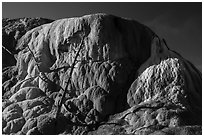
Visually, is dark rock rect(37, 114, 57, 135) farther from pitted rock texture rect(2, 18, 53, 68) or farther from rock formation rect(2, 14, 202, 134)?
pitted rock texture rect(2, 18, 53, 68)

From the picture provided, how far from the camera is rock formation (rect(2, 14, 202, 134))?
15.0m

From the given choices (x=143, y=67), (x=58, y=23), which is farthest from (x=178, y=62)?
(x=58, y=23)

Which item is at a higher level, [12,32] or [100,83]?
[12,32]

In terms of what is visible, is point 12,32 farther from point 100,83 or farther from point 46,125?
point 46,125

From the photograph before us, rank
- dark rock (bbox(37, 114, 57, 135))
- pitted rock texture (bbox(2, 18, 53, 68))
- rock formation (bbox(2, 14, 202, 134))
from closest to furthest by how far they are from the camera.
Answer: dark rock (bbox(37, 114, 57, 135))
rock formation (bbox(2, 14, 202, 134))
pitted rock texture (bbox(2, 18, 53, 68))

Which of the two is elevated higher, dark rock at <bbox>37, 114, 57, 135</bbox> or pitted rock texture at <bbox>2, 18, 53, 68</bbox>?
pitted rock texture at <bbox>2, 18, 53, 68</bbox>

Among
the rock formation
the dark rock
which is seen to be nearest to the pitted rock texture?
the rock formation

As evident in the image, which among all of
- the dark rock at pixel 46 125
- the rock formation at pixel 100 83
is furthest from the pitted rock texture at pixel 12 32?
the dark rock at pixel 46 125

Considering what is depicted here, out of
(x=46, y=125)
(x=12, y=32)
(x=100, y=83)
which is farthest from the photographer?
(x=12, y=32)

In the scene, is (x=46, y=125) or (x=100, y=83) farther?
(x=100, y=83)

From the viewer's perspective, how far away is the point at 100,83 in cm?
1741

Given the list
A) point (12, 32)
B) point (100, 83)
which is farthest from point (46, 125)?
point (12, 32)

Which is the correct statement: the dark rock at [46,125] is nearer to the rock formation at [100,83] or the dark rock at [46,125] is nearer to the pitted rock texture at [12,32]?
the rock formation at [100,83]

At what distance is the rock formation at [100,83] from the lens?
1501 cm
